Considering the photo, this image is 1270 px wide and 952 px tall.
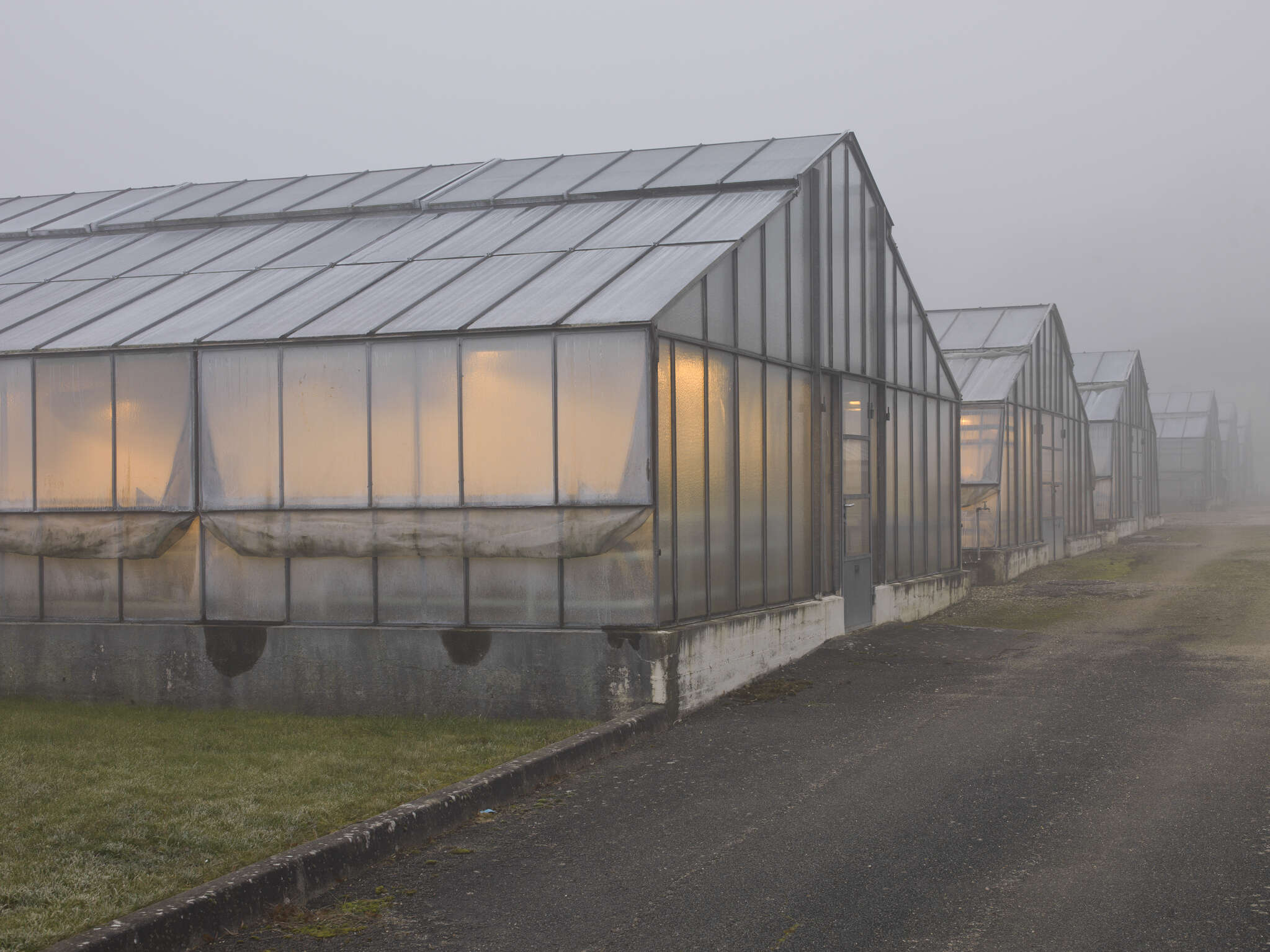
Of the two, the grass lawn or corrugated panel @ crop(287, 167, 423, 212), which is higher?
corrugated panel @ crop(287, 167, 423, 212)

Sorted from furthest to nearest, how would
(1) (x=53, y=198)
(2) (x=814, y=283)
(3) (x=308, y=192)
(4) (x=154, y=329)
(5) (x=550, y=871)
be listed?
(1) (x=53, y=198)
(3) (x=308, y=192)
(2) (x=814, y=283)
(4) (x=154, y=329)
(5) (x=550, y=871)

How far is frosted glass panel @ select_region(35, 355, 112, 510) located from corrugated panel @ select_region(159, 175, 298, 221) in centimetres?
624

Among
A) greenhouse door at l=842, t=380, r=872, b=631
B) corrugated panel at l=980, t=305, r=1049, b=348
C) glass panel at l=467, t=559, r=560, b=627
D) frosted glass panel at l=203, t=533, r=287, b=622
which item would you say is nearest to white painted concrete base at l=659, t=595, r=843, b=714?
greenhouse door at l=842, t=380, r=872, b=631

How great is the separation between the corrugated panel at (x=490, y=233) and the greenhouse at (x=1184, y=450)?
6102 centimetres

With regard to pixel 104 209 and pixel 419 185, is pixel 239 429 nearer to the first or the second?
pixel 419 185

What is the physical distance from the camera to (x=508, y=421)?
38.8 ft

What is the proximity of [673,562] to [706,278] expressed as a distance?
3.10m

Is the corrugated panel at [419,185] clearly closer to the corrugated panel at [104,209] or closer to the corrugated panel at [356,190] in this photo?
the corrugated panel at [356,190]

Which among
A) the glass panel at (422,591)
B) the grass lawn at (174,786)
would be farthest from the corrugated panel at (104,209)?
the glass panel at (422,591)

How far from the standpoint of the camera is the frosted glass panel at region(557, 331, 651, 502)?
11445 millimetres

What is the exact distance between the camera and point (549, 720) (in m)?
11.4

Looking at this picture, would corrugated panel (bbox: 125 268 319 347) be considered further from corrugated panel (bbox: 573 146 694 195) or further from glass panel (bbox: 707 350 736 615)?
glass panel (bbox: 707 350 736 615)

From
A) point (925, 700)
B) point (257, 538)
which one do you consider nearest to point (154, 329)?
point (257, 538)

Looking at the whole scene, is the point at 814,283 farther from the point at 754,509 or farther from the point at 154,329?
the point at 154,329
